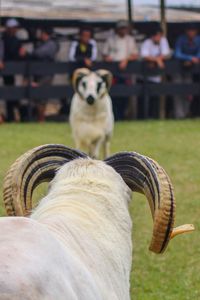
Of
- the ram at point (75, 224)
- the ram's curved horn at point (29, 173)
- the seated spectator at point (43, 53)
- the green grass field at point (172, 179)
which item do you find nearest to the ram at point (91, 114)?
the green grass field at point (172, 179)

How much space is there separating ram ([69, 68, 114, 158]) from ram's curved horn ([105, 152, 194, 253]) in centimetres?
1064

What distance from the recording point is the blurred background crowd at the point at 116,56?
2266 centimetres

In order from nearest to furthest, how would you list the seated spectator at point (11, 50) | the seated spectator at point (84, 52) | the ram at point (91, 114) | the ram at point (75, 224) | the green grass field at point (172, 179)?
the ram at point (75, 224) < the green grass field at point (172, 179) < the ram at point (91, 114) < the seated spectator at point (11, 50) < the seated spectator at point (84, 52)

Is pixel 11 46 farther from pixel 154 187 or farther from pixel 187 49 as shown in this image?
pixel 154 187

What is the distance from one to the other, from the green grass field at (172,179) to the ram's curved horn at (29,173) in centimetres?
236

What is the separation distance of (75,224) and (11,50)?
19.3m

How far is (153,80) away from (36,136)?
6.55 metres

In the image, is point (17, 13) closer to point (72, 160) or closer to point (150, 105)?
point (150, 105)

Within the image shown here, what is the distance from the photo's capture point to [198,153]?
1620 cm

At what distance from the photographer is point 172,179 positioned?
42.8 ft

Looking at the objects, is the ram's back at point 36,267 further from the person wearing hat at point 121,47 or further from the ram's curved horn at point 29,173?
the person wearing hat at point 121,47

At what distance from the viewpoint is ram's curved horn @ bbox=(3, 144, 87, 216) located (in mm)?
4645

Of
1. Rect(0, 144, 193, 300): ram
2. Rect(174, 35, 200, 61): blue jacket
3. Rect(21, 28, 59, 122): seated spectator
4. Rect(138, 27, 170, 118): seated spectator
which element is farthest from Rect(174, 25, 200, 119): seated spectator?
Rect(0, 144, 193, 300): ram

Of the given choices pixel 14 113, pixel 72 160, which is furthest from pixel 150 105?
pixel 72 160
